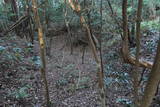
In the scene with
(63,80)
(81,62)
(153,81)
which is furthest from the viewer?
(81,62)

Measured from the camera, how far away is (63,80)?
840 cm

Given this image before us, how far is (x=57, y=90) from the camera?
765cm

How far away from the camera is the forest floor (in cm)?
664

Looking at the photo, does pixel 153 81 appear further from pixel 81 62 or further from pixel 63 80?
pixel 81 62

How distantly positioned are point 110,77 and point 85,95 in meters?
1.65

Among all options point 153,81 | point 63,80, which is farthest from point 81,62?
point 153,81

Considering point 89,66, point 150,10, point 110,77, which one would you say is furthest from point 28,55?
point 150,10

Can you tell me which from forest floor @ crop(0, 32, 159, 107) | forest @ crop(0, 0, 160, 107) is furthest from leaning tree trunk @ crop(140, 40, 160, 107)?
forest floor @ crop(0, 32, 159, 107)

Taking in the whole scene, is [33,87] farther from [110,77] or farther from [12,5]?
[12,5]

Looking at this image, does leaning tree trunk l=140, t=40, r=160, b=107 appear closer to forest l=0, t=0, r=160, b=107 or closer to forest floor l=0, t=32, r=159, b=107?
forest l=0, t=0, r=160, b=107

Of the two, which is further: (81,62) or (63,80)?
(81,62)

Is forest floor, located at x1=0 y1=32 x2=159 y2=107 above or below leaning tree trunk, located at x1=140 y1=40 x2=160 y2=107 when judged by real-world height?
below

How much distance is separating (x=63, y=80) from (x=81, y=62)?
3.00 m

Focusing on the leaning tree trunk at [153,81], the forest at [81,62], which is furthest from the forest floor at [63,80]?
the leaning tree trunk at [153,81]
